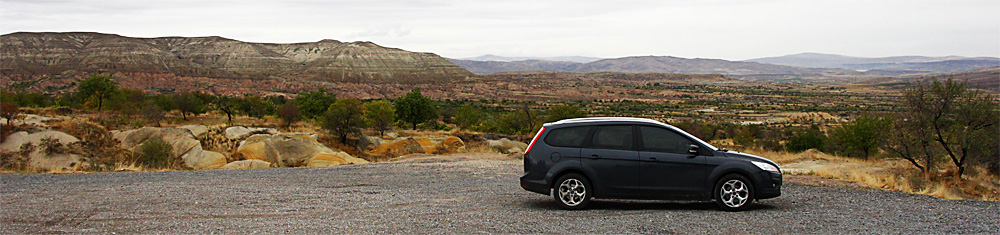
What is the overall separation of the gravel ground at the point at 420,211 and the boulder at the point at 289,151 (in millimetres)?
8733

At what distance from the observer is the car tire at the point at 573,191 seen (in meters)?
8.35

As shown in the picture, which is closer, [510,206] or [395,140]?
[510,206]

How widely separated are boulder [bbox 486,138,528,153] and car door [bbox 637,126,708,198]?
17.2m

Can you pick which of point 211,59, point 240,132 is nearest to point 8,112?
point 240,132

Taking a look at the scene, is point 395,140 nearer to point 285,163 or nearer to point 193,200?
point 285,163

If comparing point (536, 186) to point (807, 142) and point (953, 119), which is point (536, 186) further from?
point (807, 142)

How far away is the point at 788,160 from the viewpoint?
2484 centimetres

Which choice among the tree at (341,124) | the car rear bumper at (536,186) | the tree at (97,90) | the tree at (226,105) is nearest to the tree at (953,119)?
the car rear bumper at (536,186)

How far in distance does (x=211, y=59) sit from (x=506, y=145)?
131 metres

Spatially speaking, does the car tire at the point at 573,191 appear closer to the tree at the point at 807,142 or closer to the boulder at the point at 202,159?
the boulder at the point at 202,159

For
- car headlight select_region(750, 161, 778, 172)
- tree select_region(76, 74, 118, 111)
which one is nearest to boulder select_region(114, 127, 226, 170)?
car headlight select_region(750, 161, 778, 172)

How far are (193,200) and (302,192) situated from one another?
1.80m

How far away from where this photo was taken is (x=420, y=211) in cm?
838

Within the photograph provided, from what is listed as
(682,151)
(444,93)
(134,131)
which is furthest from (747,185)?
(444,93)
